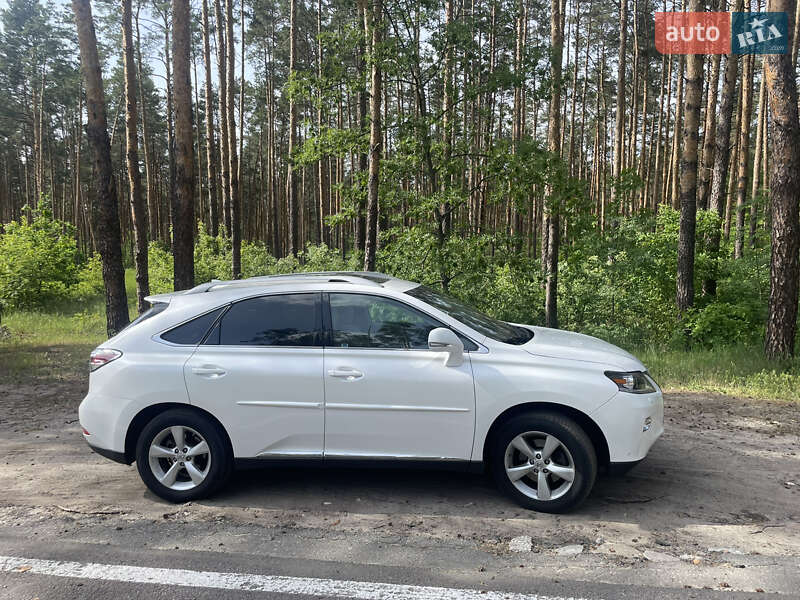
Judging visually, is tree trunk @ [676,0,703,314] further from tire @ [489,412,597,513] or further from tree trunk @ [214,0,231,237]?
tree trunk @ [214,0,231,237]

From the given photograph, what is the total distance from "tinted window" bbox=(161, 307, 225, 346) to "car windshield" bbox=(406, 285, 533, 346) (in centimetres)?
164

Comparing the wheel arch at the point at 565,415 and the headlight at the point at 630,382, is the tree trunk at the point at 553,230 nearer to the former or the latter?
the headlight at the point at 630,382

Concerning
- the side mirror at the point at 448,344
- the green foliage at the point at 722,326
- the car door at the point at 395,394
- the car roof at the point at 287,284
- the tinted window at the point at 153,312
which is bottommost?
the green foliage at the point at 722,326

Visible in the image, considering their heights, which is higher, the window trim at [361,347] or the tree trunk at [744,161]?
the tree trunk at [744,161]

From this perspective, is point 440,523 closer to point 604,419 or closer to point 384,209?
point 604,419

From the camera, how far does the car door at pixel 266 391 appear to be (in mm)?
4551

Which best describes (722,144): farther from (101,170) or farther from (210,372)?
(210,372)

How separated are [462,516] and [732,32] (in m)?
16.1

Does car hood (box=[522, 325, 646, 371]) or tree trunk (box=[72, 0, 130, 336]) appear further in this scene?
tree trunk (box=[72, 0, 130, 336])

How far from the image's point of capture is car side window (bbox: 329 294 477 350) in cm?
461

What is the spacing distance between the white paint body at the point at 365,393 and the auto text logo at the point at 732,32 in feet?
26.4

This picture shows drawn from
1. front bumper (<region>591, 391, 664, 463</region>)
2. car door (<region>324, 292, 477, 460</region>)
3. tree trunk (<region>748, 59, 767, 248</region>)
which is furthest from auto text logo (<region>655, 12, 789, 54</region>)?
car door (<region>324, 292, 477, 460</region>)

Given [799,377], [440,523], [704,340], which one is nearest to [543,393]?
[440,523]

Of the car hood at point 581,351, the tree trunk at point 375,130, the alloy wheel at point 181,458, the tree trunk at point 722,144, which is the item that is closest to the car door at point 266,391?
the alloy wheel at point 181,458
